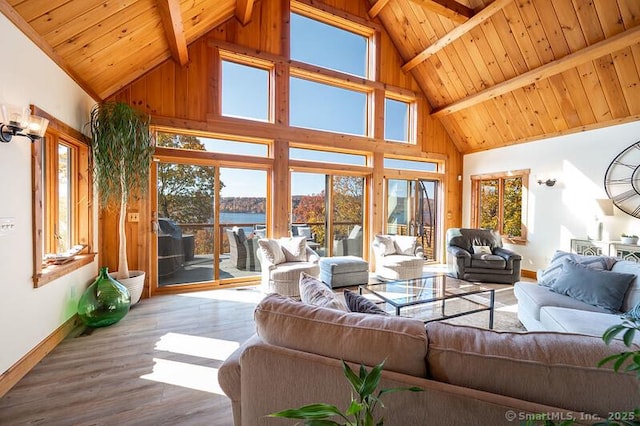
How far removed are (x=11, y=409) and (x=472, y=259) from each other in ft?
18.9

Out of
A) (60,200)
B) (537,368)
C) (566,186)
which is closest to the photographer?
(537,368)

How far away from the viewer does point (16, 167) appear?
7.05ft

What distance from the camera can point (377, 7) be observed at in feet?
18.1

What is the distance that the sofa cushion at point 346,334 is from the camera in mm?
1047

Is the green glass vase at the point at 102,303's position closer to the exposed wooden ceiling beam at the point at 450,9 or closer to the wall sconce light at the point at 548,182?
the exposed wooden ceiling beam at the point at 450,9

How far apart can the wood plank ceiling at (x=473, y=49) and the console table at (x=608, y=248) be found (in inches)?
77.0

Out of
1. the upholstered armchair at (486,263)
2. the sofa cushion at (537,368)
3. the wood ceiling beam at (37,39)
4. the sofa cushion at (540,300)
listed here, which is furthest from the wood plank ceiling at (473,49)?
the sofa cushion at (540,300)

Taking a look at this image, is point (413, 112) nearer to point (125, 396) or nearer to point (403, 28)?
point (403, 28)

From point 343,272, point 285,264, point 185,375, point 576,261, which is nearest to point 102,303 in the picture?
point 185,375

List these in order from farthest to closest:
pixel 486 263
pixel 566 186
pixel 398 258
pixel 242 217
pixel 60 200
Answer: pixel 566 186 → pixel 486 263 → pixel 398 258 → pixel 242 217 → pixel 60 200

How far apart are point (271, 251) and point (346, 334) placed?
314 centimetres

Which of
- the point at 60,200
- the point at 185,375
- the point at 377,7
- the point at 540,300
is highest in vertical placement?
the point at 377,7

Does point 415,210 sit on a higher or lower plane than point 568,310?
higher

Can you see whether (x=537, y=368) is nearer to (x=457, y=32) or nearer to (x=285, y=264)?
(x=285, y=264)
